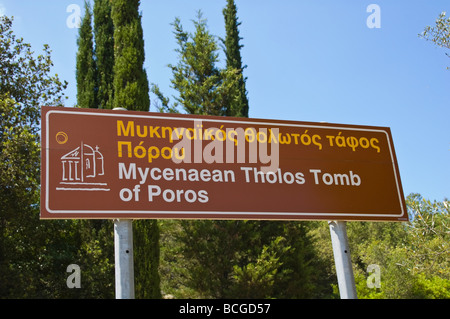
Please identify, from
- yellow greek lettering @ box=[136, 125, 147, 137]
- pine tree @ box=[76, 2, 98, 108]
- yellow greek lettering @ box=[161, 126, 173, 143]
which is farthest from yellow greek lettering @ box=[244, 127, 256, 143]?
pine tree @ box=[76, 2, 98, 108]

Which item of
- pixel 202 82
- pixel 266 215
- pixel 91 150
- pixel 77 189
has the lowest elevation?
pixel 266 215

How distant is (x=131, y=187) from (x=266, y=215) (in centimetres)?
134

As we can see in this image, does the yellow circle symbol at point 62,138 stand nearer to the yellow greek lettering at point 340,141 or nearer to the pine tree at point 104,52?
the yellow greek lettering at point 340,141

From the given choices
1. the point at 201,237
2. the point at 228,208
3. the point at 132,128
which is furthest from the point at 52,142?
the point at 201,237

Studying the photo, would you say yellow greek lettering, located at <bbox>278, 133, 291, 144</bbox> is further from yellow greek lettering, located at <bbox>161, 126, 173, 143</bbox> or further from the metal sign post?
the metal sign post

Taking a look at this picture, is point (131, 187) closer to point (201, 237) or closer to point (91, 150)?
point (91, 150)

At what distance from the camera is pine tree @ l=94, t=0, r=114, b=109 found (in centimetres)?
1656

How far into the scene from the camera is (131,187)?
13.5ft

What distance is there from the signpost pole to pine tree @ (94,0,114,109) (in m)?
12.7

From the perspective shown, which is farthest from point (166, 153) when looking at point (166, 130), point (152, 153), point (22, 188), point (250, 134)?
point (22, 188)

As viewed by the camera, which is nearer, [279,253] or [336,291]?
[279,253]

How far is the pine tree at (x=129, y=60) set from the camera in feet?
46.4

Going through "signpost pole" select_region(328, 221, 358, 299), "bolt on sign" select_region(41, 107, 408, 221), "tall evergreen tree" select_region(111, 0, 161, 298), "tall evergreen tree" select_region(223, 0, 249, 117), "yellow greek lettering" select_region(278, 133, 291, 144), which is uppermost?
"tall evergreen tree" select_region(223, 0, 249, 117)
